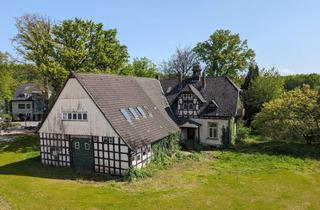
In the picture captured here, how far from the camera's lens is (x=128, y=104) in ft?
72.7

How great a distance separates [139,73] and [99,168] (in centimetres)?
2831

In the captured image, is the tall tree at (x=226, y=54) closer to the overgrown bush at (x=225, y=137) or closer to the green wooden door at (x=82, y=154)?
the overgrown bush at (x=225, y=137)

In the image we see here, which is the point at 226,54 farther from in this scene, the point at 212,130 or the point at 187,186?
the point at 187,186

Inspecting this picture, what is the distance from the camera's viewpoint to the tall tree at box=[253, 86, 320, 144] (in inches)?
1040

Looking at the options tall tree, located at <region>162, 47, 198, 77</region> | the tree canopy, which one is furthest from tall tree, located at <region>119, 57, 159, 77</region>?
the tree canopy

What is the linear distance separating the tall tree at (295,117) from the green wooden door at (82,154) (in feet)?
60.4

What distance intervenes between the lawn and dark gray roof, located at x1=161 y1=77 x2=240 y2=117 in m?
5.12

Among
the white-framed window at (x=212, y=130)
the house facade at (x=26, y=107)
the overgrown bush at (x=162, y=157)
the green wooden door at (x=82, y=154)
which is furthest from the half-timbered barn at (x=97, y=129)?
the house facade at (x=26, y=107)

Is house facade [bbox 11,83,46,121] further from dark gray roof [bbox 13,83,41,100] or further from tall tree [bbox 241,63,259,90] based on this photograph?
tall tree [bbox 241,63,259,90]

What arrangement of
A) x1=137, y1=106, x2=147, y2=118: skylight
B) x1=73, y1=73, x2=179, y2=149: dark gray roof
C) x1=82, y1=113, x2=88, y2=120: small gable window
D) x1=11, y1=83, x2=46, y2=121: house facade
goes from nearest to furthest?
x1=73, y1=73, x2=179, y2=149: dark gray roof, x1=82, y1=113, x2=88, y2=120: small gable window, x1=137, y1=106, x2=147, y2=118: skylight, x1=11, y1=83, x2=46, y2=121: house facade

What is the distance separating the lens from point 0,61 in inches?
1764

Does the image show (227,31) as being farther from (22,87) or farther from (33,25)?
(22,87)

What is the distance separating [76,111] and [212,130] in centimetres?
1453

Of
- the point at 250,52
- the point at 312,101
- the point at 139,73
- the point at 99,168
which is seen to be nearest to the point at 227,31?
the point at 250,52
